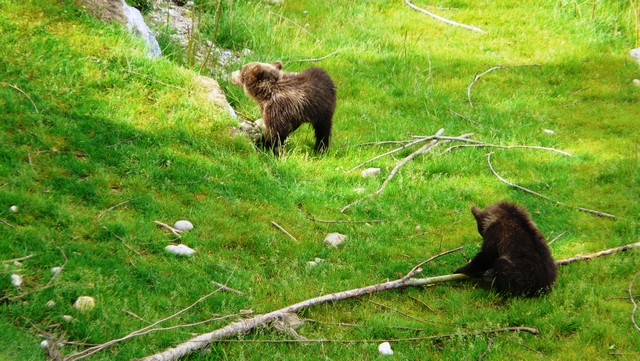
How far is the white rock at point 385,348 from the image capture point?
5368mm

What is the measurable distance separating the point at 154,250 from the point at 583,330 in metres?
3.58

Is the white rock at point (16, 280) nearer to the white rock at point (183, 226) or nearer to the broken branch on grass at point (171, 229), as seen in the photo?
the broken branch on grass at point (171, 229)

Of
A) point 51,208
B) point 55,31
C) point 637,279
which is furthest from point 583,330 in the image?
point 55,31

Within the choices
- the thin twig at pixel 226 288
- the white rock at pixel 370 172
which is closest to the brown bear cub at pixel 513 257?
the thin twig at pixel 226 288

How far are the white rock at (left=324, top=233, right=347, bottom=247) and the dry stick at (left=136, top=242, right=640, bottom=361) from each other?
933 millimetres

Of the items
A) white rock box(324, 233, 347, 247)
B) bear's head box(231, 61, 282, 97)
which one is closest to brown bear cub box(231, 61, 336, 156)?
bear's head box(231, 61, 282, 97)

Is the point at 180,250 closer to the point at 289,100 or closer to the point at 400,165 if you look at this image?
the point at 289,100

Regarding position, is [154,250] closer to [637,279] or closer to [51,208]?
[51,208]

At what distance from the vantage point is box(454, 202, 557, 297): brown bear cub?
5965 mm

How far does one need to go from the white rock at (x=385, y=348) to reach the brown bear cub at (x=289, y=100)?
3754 mm

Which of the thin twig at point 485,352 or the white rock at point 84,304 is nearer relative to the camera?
the white rock at point 84,304

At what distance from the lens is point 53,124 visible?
746 cm

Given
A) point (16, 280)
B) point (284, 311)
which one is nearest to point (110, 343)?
point (16, 280)

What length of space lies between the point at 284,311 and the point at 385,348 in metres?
0.82
